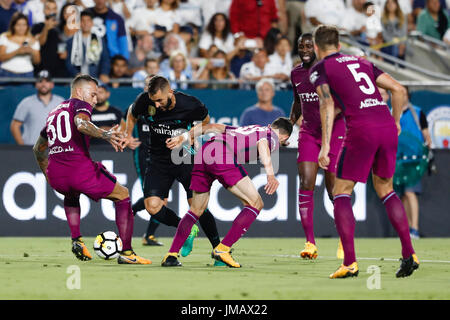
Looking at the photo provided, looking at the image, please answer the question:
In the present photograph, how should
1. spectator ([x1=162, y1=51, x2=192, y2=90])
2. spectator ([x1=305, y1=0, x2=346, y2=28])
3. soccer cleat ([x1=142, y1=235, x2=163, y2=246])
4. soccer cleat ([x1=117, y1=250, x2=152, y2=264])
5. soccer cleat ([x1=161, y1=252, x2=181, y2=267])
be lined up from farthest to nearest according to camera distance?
spectator ([x1=305, y1=0, x2=346, y2=28]) < spectator ([x1=162, y1=51, x2=192, y2=90]) < soccer cleat ([x1=142, y1=235, x2=163, y2=246]) < soccer cleat ([x1=117, y1=250, x2=152, y2=264]) < soccer cleat ([x1=161, y1=252, x2=181, y2=267])

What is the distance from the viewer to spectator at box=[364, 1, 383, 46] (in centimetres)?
1933

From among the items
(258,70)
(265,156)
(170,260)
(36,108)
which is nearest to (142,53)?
(258,70)

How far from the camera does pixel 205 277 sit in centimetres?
877

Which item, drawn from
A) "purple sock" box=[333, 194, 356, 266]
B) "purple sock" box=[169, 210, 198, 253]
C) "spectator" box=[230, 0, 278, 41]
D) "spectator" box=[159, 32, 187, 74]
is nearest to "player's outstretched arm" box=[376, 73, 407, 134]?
"purple sock" box=[333, 194, 356, 266]

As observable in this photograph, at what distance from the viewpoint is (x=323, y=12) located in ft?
62.1

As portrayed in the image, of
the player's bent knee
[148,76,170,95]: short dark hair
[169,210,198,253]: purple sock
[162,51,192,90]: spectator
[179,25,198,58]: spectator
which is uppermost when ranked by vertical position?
[179,25,198,58]: spectator

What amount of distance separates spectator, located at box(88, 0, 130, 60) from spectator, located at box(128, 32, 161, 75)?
32 centimetres

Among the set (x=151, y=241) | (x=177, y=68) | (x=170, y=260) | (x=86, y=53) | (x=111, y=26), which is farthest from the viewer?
(x=111, y=26)

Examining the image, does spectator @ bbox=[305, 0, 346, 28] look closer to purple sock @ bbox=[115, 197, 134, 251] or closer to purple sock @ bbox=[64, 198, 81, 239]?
purple sock @ bbox=[64, 198, 81, 239]

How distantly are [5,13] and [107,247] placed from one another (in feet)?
26.0

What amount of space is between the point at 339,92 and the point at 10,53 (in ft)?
29.3

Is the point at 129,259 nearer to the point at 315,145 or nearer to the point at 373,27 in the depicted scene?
the point at 315,145
